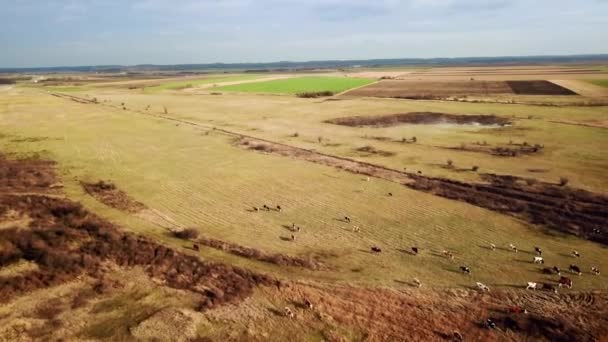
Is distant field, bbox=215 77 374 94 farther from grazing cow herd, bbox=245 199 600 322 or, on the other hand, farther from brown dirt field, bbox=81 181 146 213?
grazing cow herd, bbox=245 199 600 322

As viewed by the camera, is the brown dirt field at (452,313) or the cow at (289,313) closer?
the brown dirt field at (452,313)

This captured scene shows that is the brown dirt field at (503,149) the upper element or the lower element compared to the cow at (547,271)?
upper

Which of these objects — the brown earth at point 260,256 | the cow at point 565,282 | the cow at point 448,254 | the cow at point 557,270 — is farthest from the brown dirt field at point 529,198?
the brown earth at point 260,256

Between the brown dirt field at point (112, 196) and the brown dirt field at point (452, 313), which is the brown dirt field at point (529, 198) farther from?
the brown dirt field at point (112, 196)

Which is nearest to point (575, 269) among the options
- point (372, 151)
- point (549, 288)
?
point (549, 288)

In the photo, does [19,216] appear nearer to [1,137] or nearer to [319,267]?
[319,267]

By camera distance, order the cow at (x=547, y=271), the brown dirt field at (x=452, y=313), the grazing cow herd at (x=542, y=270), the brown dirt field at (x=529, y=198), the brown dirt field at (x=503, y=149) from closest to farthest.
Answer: the brown dirt field at (x=452, y=313)
the grazing cow herd at (x=542, y=270)
the cow at (x=547, y=271)
the brown dirt field at (x=529, y=198)
the brown dirt field at (x=503, y=149)

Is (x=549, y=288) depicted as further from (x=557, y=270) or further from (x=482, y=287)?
(x=482, y=287)
